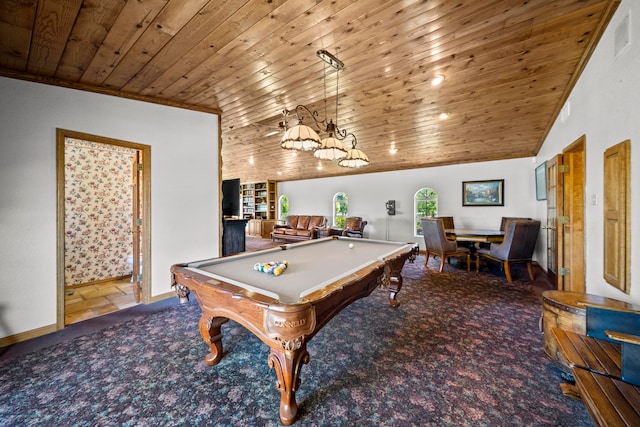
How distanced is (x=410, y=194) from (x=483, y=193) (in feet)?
5.75

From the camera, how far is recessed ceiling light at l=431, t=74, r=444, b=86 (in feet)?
9.06

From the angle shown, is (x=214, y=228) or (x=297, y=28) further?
(x=214, y=228)

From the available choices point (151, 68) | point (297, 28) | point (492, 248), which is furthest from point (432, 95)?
point (151, 68)

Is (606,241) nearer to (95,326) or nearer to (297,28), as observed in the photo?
(297,28)

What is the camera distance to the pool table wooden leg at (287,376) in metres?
1.31

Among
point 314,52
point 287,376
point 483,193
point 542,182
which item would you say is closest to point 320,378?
point 287,376

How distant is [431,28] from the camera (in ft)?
6.22

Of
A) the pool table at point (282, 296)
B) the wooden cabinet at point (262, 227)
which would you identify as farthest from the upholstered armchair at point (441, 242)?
the wooden cabinet at point (262, 227)

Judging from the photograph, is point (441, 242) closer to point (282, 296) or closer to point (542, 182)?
point (542, 182)

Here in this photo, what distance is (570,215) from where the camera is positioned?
2.84 meters

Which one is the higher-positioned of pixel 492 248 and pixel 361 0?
pixel 361 0

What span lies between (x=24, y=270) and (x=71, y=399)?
158cm

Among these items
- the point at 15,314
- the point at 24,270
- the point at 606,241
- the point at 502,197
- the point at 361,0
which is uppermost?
the point at 361,0

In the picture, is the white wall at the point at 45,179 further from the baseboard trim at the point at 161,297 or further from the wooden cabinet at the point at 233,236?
the wooden cabinet at the point at 233,236
